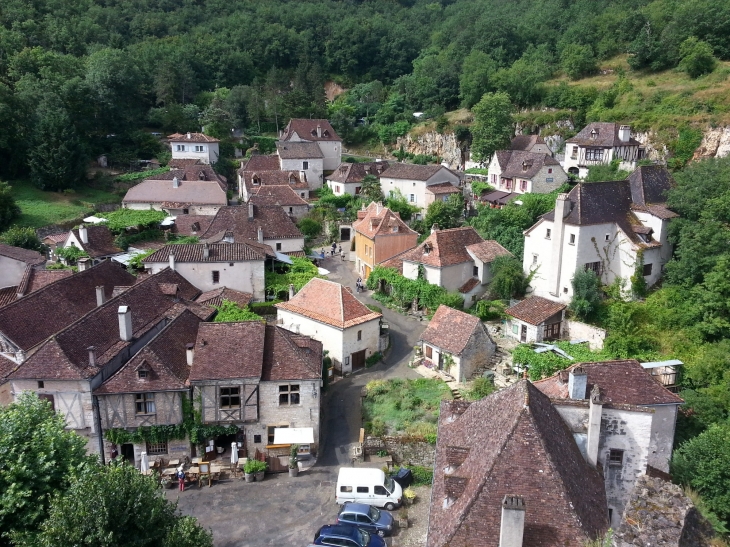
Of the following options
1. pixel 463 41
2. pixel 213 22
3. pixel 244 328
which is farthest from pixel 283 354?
pixel 213 22

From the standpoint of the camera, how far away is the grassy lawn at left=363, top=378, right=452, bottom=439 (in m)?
27.6

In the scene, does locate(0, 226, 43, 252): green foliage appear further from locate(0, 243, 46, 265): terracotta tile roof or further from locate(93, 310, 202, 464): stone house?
locate(93, 310, 202, 464): stone house

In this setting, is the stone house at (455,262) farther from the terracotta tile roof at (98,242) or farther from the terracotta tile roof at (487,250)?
the terracotta tile roof at (98,242)

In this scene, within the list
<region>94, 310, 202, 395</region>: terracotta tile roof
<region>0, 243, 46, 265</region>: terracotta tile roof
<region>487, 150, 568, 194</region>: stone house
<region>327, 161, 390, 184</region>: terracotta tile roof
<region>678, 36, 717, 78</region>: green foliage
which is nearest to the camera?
<region>94, 310, 202, 395</region>: terracotta tile roof

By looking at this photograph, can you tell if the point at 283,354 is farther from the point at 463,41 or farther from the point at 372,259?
the point at 463,41

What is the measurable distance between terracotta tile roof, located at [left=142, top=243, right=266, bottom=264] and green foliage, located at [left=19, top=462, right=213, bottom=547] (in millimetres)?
24238

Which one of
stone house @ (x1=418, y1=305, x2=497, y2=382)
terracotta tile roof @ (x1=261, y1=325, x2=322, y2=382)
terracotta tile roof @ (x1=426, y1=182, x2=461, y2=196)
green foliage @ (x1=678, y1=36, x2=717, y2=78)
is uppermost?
green foliage @ (x1=678, y1=36, x2=717, y2=78)

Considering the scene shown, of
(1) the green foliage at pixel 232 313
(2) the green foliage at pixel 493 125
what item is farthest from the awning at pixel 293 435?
(2) the green foliage at pixel 493 125

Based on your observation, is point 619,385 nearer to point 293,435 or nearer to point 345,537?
point 345,537

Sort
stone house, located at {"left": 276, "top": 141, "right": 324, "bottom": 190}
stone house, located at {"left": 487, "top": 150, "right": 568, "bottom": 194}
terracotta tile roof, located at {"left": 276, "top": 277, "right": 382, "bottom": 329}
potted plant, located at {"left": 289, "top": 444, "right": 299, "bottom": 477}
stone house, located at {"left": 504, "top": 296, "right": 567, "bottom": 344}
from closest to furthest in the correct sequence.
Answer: potted plant, located at {"left": 289, "top": 444, "right": 299, "bottom": 477} → terracotta tile roof, located at {"left": 276, "top": 277, "right": 382, "bottom": 329} → stone house, located at {"left": 504, "top": 296, "right": 567, "bottom": 344} → stone house, located at {"left": 487, "top": 150, "right": 568, "bottom": 194} → stone house, located at {"left": 276, "top": 141, "right": 324, "bottom": 190}

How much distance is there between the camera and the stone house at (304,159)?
69250 mm

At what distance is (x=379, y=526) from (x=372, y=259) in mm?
27675

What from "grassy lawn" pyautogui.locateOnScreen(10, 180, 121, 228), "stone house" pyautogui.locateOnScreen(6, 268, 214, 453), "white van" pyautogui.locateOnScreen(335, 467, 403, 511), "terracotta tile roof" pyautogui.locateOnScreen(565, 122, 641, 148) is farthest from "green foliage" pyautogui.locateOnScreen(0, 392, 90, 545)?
"terracotta tile roof" pyautogui.locateOnScreen(565, 122, 641, 148)

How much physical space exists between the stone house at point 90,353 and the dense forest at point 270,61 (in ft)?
129
